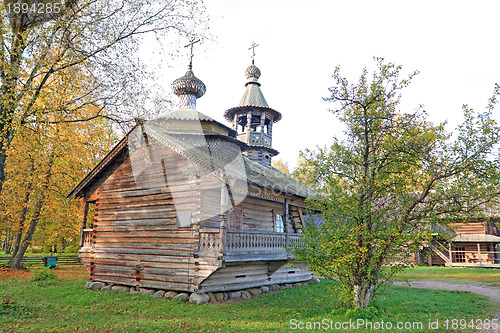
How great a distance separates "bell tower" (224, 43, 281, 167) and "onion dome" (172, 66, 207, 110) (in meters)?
6.07

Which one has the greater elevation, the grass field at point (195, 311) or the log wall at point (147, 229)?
the log wall at point (147, 229)

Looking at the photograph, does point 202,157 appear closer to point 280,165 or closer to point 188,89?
point 188,89

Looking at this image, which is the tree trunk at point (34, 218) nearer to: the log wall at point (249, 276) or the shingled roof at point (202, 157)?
the shingled roof at point (202, 157)

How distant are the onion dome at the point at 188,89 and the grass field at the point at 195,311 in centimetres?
1310

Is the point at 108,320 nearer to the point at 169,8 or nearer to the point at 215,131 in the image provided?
the point at 169,8

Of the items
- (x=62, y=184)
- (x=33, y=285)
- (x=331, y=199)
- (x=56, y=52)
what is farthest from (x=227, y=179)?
(x=62, y=184)

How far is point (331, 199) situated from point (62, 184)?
21301 mm

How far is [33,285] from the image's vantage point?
16.3 metres

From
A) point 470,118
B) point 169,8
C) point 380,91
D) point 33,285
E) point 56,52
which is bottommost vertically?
Answer: point 33,285

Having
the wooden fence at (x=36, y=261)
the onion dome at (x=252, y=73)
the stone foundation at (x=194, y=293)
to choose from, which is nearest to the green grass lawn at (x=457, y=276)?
the stone foundation at (x=194, y=293)

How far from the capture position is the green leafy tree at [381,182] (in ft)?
31.8

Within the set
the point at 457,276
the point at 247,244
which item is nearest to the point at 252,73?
the point at 247,244

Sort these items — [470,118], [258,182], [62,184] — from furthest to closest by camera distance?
[62,184], [258,182], [470,118]

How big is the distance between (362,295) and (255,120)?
2188 cm
